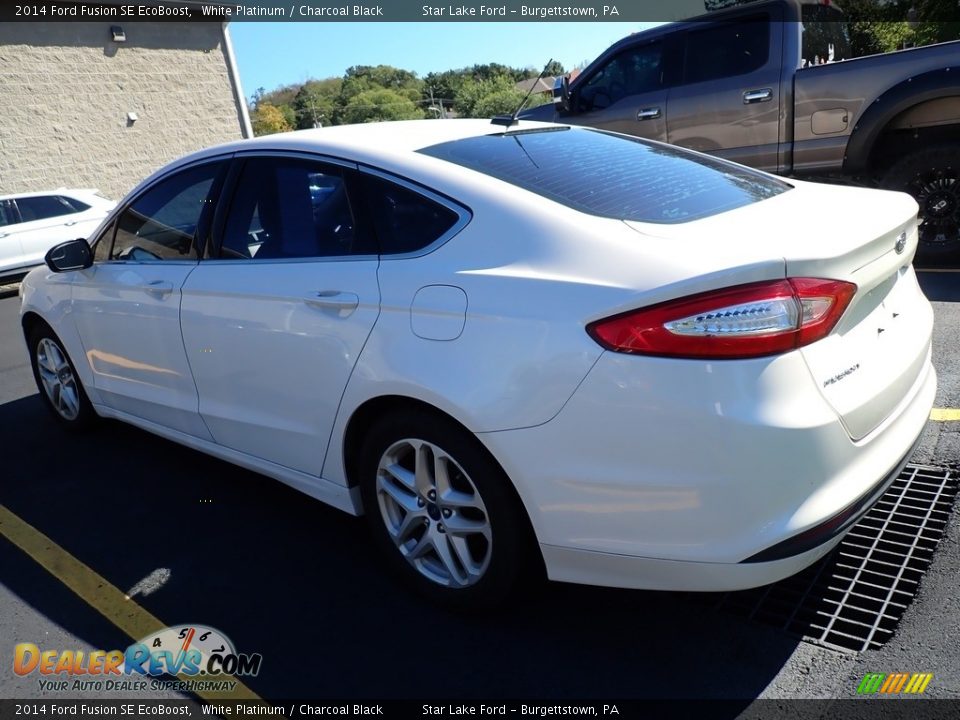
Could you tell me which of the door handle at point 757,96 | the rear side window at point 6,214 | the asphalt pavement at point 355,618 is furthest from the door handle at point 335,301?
the rear side window at point 6,214

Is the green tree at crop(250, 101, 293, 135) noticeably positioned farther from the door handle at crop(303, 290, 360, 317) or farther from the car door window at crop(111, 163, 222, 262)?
the door handle at crop(303, 290, 360, 317)

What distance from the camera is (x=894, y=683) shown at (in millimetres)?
2266

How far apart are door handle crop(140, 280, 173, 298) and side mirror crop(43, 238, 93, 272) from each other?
668 mm

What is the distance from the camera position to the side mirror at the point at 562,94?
25.7ft

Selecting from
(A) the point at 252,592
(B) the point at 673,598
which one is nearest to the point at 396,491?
(A) the point at 252,592

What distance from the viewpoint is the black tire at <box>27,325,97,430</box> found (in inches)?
185

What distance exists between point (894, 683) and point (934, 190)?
508 centimetres

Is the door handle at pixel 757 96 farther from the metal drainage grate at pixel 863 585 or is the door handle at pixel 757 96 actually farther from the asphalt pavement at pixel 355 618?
the metal drainage grate at pixel 863 585

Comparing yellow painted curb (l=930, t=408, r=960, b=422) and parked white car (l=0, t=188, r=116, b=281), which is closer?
yellow painted curb (l=930, t=408, r=960, b=422)

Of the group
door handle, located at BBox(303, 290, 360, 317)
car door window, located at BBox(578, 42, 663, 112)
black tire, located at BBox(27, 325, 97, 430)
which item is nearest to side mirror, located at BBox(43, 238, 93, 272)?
black tire, located at BBox(27, 325, 97, 430)

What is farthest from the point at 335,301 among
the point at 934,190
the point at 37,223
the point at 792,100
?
the point at 37,223

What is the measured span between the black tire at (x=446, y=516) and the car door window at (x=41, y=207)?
11960mm

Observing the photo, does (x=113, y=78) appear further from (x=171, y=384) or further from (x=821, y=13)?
(x=171, y=384)

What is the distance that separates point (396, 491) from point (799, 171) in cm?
554
